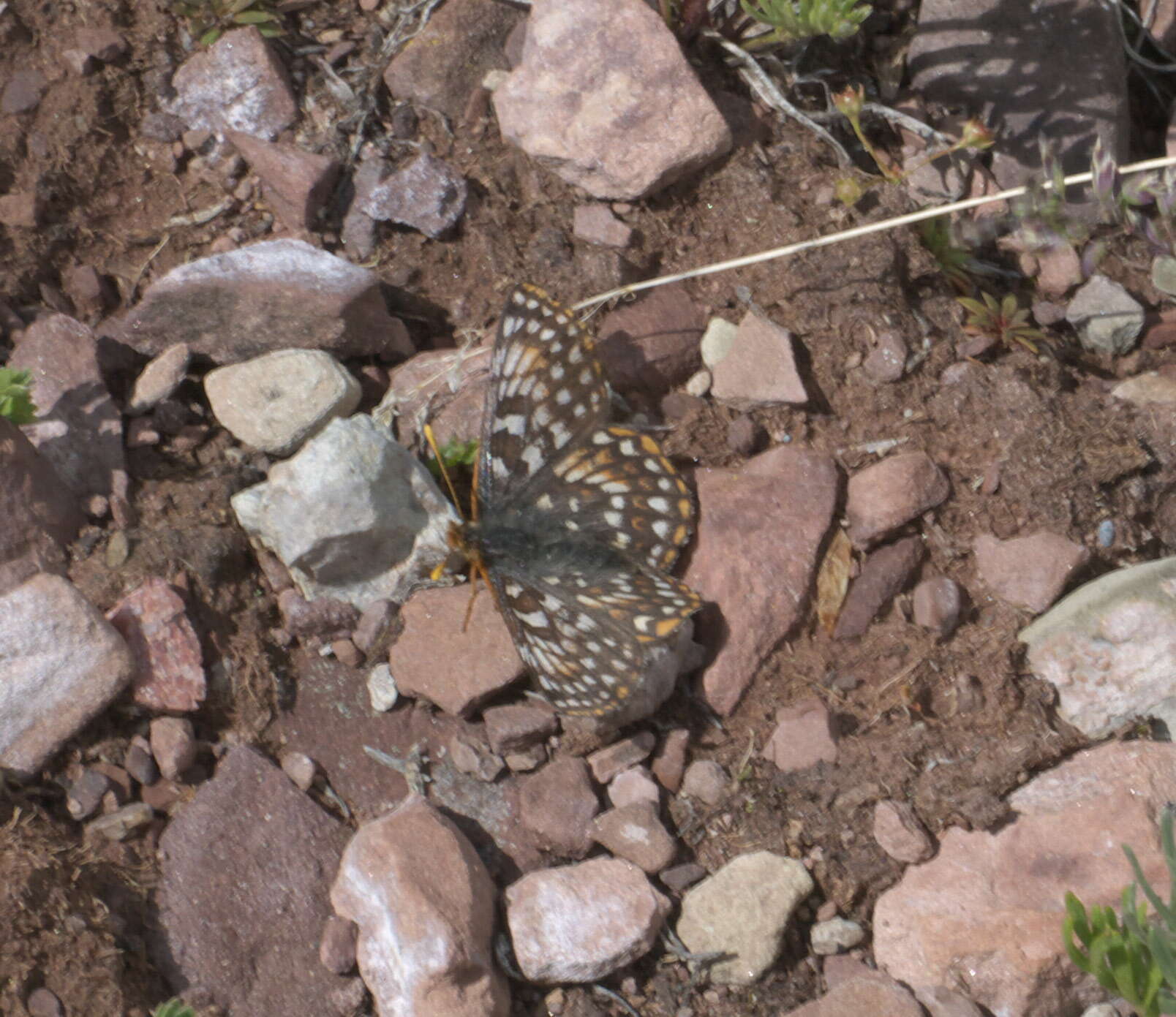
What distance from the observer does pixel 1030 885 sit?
2982 mm

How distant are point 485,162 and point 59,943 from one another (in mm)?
2631

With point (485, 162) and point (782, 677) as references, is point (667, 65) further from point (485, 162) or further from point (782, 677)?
point (782, 677)

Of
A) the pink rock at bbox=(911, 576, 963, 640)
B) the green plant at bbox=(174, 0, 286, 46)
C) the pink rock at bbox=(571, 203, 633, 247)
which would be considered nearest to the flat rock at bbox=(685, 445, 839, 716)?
the pink rock at bbox=(911, 576, 963, 640)

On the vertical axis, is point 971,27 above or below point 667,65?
below

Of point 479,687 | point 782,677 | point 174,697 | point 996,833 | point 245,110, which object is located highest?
point 245,110

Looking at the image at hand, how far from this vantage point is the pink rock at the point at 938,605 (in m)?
3.34

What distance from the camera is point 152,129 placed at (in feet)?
12.9

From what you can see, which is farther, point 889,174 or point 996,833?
point 889,174

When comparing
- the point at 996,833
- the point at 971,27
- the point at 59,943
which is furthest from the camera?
the point at 971,27

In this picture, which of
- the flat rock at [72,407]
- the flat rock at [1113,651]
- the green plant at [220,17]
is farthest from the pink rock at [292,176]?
the flat rock at [1113,651]

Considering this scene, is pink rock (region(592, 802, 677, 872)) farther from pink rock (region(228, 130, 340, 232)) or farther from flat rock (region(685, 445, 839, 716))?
pink rock (region(228, 130, 340, 232))

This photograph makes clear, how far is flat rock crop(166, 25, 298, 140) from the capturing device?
12.9ft

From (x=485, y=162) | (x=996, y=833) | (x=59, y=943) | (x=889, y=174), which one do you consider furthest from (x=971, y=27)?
(x=59, y=943)

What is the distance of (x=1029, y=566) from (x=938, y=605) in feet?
0.93
